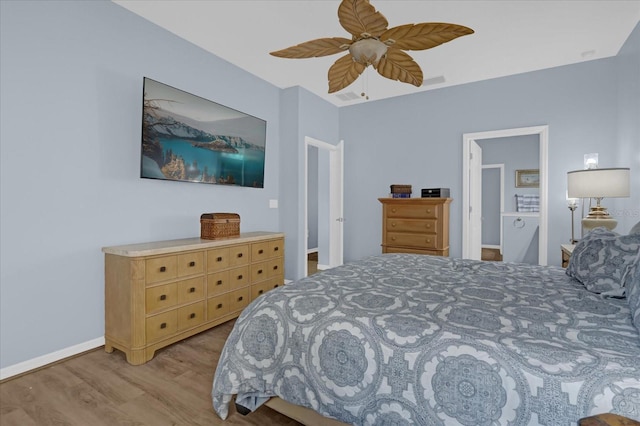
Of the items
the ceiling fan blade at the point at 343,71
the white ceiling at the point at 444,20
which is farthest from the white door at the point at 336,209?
the ceiling fan blade at the point at 343,71

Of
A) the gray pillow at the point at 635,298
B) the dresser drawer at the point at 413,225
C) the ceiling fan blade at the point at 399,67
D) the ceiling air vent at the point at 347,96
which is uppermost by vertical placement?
the ceiling air vent at the point at 347,96

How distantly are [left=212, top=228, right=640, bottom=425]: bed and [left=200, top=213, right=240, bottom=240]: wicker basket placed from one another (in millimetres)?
1517

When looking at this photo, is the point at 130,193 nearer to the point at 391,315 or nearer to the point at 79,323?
the point at 79,323

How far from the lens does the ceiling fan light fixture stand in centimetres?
196

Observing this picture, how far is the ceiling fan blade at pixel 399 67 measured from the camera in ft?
7.22

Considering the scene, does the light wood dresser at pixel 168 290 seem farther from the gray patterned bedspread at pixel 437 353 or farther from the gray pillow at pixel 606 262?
the gray pillow at pixel 606 262

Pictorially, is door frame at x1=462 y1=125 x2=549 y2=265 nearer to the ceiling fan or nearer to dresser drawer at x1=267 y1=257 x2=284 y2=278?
the ceiling fan

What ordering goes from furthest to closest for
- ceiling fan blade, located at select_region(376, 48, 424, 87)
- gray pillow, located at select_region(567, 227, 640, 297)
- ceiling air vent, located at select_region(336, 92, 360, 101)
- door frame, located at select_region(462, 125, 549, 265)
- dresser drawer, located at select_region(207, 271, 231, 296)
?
ceiling air vent, located at select_region(336, 92, 360, 101)
door frame, located at select_region(462, 125, 549, 265)
dresser drawer, located at select_region(207, 271, 231, 296)
ceiling fan blade, located at select_region(376, 48, 424, 87)
gray pillow, located at select_region(567, 227, 640, 297)

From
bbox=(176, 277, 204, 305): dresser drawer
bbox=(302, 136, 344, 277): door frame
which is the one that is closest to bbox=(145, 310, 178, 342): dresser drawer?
bbox=(176, 277, 204, 305): dresser drawer

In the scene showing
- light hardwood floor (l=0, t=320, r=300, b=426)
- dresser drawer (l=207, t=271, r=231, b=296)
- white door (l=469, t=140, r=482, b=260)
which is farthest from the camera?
white door (l=469, t=140, r=482, b=260)

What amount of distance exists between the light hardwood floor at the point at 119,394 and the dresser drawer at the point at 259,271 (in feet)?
3.14

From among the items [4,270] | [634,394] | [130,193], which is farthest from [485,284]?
[4,270]

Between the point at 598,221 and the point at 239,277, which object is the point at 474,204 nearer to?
the point at 598,221

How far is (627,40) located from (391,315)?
3.92 meters
